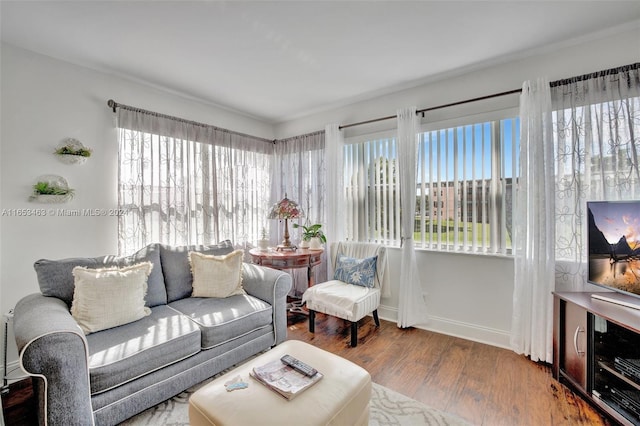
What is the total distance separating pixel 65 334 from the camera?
143 cm

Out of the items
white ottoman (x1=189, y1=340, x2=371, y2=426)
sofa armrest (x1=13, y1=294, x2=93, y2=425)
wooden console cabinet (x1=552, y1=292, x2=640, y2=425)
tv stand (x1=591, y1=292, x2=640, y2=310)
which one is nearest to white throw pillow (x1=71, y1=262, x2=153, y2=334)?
sofa armrest (x1=13, y1=294, x2=93, y2=425)

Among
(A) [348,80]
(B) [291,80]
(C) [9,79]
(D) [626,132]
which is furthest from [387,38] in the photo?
(C) [9,79]

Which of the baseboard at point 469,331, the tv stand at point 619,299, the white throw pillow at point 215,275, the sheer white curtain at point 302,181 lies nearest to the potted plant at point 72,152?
the white throw pillow at point 215,275

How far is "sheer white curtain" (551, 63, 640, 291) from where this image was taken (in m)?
2.07

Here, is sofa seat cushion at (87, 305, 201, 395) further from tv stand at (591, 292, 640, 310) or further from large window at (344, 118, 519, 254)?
tv stand at (591, 292, 640, 310)

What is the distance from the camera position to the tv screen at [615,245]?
1.81 m

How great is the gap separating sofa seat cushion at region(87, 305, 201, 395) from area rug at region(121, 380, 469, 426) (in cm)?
30

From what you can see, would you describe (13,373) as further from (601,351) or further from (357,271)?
(601,351)

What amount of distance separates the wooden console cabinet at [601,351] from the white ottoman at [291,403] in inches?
57.9

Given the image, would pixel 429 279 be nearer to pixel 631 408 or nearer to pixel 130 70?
pixel 631 408

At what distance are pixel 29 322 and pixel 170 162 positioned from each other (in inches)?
76.5

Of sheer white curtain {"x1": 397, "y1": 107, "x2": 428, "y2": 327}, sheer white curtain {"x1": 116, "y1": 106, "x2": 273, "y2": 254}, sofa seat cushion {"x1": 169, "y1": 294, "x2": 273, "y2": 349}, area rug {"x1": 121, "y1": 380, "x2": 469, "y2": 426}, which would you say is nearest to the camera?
area rug {"x1": 121, "y1": 380, "x2": 469, "y2": 426}

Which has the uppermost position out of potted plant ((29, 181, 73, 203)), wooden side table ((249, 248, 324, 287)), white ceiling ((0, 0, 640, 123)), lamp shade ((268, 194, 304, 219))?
white ceiling ((0, 0, 640, 123))

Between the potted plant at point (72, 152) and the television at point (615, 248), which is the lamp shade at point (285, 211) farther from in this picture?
the television at point (615, 248)
